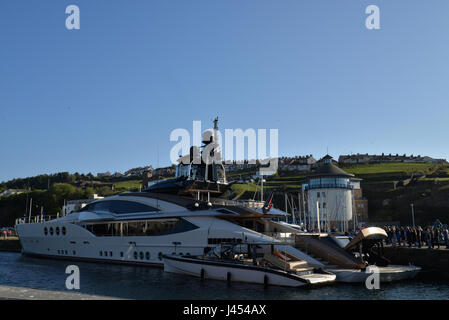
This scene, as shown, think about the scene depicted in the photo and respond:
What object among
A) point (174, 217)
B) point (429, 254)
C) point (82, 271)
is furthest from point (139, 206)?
point (429, 254)

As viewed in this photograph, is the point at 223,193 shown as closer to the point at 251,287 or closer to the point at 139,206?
the point at 139,206

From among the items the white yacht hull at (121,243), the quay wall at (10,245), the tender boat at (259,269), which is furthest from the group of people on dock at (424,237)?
the quay wall at (10,245)

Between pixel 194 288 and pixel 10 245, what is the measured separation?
4817 centimetres

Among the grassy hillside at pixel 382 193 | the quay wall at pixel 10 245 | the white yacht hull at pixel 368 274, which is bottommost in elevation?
the quay wall at pixel 10 245

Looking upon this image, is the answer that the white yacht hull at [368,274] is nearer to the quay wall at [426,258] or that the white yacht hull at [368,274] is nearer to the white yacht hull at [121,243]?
the quay wall at [426,258]

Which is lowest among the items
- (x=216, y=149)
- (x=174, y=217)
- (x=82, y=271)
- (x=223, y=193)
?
(x=82, y=271)

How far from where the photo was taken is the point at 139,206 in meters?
32.7

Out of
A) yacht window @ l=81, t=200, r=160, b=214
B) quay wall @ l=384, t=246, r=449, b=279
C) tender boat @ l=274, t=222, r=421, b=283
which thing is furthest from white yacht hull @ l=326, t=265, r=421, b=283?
yacht window @ l=81, t=200, r=160, b=214

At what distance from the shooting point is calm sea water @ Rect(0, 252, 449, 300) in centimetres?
1786

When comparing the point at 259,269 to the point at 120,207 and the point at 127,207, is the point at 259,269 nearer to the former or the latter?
the point at 127,207

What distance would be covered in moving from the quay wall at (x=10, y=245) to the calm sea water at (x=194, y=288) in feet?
114

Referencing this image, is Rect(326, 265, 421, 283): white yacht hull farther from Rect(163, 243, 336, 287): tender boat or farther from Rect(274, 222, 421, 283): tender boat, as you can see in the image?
Rect(163, 243, 336, 287): tender boat

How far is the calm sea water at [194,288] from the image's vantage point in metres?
17.9
